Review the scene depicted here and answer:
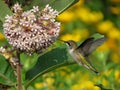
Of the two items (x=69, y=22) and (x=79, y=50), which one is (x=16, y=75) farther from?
(x=69, y=22)

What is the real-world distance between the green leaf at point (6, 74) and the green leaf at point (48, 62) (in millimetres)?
89

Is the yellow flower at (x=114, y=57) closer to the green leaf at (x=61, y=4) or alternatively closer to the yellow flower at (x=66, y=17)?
the yellow flower at (x=66, y=17)

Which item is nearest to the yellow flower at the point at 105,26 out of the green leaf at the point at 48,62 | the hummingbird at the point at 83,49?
the hummingbird at the point at 83,49

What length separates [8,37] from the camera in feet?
7.72

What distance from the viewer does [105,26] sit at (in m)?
6.89

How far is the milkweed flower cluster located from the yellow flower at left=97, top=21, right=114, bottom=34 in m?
4.51

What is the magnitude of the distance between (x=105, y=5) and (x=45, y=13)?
5101 millimetres

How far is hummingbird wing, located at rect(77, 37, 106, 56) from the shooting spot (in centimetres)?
274

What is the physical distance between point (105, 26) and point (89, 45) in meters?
4.14

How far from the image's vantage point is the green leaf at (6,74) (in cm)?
275

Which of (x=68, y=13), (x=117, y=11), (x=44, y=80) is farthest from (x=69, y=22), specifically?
(x=44, y=80)

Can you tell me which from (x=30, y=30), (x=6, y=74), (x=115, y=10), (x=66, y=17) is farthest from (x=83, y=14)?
(x=30, y=30)

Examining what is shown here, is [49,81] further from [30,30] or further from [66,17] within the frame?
[66,17]

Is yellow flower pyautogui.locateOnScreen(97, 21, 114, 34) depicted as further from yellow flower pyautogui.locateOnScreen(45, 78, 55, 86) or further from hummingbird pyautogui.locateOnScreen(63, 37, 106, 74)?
hummingbird pyautogui.locateOnScreen(63, 37, 106, 74)
